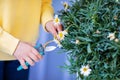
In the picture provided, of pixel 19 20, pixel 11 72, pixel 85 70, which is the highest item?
pixel 19 20

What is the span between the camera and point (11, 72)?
1128mm

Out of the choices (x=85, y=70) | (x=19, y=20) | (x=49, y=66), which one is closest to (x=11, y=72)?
(x=19, y=20)

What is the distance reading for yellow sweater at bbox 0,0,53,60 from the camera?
0.88m

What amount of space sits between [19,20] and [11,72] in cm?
28

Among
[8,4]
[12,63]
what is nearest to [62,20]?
[8,4]

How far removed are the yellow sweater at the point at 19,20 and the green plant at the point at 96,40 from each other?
0.80ft

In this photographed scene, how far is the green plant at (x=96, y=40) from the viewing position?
2.14ft

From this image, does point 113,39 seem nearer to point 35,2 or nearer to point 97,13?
point 97,13

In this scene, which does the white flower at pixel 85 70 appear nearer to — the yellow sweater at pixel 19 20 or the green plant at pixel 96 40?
the green plant at pixel 96 40

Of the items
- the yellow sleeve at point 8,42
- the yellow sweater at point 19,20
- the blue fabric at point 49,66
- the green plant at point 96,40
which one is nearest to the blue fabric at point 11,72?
the yellow sweater at point 19,20

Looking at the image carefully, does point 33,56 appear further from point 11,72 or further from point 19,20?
point 11,72

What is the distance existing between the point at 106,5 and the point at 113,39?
129mm

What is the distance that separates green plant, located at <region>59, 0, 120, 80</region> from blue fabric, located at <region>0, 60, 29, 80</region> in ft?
1.41

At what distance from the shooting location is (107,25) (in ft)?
2.22
